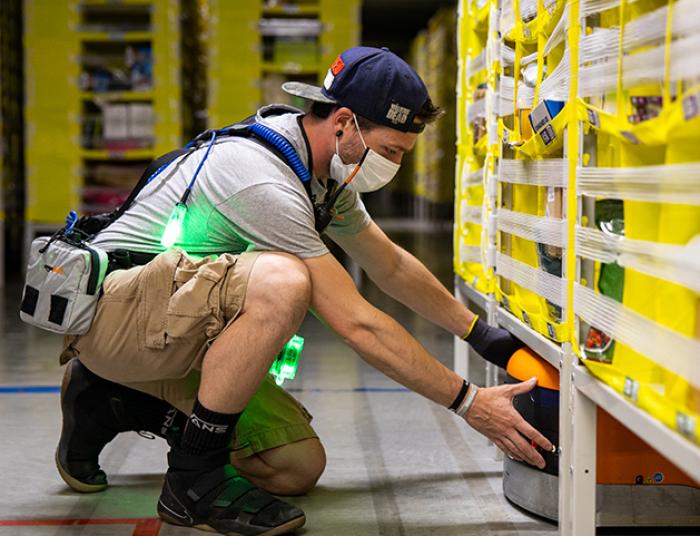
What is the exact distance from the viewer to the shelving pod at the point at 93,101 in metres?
7.56

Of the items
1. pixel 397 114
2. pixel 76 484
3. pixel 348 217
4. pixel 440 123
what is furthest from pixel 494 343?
pixel 440 123

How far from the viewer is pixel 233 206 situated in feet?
8.51

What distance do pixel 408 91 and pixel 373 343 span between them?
0.68 m

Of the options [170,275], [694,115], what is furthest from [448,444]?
[694,115]

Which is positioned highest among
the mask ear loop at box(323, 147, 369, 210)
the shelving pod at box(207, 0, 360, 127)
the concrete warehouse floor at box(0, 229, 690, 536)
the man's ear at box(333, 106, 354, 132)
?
the shelving pod at box(207, 0, 360, 127)

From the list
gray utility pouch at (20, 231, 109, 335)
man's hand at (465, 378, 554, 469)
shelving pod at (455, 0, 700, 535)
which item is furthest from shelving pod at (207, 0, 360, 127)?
man's hand at (465, 378, 554, 469)

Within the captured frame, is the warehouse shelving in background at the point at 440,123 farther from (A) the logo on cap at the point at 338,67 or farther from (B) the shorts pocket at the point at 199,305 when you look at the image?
(B) the shorts pocket at the point at 199,305

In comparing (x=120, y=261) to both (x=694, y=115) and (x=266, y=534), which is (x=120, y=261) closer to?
(x=266, y=534)

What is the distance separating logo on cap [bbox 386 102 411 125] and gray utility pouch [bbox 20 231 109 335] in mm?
842

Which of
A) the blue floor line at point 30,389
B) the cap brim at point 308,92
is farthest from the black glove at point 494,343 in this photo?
the blue floor line at point 30,389

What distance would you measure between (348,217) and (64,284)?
866mm

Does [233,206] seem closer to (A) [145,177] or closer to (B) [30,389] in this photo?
(A) [145,177]

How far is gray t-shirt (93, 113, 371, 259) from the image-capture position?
255 cm

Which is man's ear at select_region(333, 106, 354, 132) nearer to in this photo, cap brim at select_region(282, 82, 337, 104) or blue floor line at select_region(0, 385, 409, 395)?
cap brim at select_region(282, 82, 337, 104)
